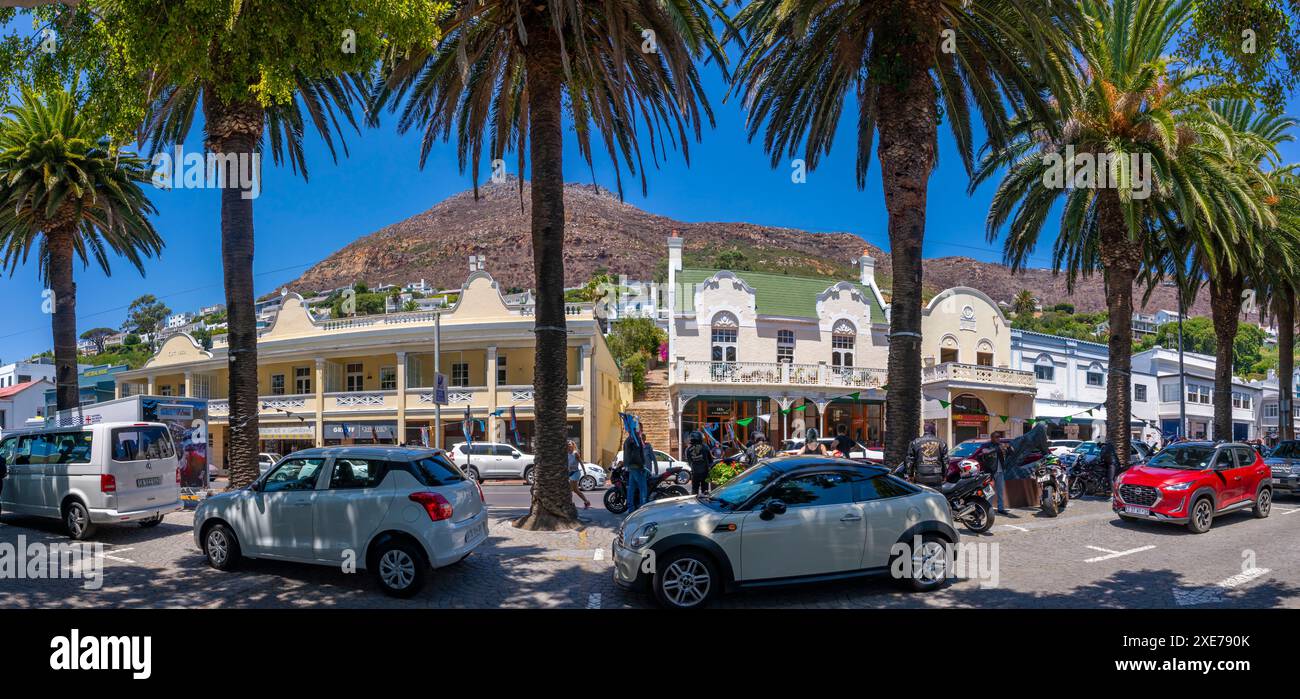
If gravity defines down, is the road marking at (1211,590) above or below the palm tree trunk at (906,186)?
below

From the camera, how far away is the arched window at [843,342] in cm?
3903

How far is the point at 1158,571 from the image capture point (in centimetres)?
895

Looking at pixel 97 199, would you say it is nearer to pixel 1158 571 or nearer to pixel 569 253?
pixel 1158 571

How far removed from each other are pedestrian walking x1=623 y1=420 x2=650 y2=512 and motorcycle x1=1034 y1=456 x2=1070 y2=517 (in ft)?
24.7

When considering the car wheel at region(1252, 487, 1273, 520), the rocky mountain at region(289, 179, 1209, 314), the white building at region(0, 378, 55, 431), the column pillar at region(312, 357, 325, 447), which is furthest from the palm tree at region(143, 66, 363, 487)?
the rocky mountain at region(289, 179, 1209, 314)

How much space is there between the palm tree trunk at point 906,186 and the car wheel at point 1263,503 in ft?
24.3

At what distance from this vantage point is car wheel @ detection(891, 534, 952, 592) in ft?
25.0

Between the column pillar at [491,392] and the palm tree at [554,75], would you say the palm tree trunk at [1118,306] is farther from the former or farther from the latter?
the column pillar at [491,392]

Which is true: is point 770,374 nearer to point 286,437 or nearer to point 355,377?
point 355,377

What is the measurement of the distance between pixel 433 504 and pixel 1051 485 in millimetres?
11470

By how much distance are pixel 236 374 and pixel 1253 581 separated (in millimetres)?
15551

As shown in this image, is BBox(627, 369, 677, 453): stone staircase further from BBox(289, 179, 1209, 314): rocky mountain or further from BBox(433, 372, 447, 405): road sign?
BBox(289, 179, 1209, 314): rocky mountain

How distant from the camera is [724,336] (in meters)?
37.5

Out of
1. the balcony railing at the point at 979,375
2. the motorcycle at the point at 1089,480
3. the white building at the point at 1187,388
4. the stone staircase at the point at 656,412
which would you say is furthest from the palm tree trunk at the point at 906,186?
the white building at the point at 1187,388
